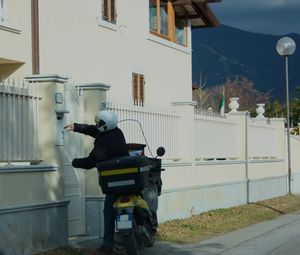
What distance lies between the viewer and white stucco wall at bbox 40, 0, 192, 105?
1559 cm

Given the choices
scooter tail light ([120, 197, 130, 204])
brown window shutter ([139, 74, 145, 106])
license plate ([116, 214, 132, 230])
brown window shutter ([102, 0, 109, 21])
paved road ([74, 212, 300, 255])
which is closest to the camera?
license plate ([116, 214, 132, 230])

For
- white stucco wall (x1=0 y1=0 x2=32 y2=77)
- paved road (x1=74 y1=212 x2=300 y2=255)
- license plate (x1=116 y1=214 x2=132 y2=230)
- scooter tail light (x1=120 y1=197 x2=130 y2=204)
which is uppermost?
white stucco wall (x1=0 y1=0 x2=32 y2=77)

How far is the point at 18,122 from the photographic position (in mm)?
9359

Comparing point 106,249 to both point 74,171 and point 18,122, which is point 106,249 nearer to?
point 18,122

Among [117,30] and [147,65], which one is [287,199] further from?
[117,30]

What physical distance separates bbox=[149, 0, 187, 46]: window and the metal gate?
382 inches

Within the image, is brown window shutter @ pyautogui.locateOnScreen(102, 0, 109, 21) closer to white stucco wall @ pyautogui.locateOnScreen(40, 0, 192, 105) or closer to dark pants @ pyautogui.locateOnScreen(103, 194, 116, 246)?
white stucco wall @ pyautogui.locateOnScreen(40, 0, 192, 105)

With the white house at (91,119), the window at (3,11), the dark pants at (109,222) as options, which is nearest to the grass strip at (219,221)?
the white house at (91,119)

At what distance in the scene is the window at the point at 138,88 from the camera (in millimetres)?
19016

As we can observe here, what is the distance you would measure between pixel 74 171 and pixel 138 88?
8.33 metres

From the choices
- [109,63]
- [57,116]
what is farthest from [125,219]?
[109,63]

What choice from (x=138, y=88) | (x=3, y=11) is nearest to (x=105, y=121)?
(x=3, y=11)

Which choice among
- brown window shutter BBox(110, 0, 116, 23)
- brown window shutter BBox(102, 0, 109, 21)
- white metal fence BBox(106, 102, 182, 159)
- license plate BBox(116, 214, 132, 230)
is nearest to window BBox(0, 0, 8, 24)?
brown window shutter BBox(102, 0, 109, 21)

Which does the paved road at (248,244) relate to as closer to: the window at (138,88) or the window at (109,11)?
Result: the window at (138,88)
